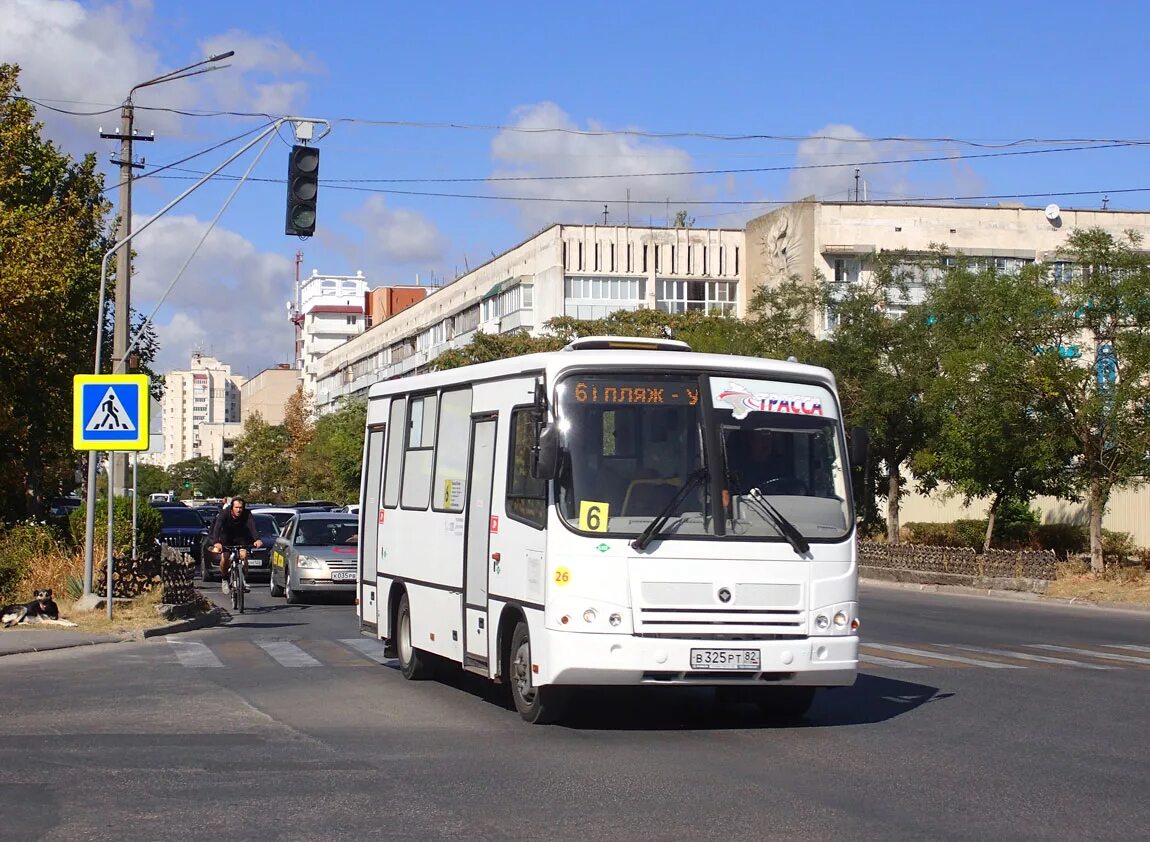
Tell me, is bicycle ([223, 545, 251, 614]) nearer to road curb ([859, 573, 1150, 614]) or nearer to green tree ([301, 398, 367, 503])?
road curb ([859, 573, 1150, 614])

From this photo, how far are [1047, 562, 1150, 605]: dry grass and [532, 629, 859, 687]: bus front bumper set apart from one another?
63.2 ft

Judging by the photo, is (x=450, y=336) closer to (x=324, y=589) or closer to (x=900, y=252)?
(x=900, y=252)

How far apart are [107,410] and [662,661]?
11.7 metres

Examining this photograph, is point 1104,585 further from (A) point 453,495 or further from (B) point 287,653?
(A) point 453,495

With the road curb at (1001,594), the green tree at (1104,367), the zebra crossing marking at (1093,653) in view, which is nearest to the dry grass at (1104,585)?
the road curb at (1001,594)

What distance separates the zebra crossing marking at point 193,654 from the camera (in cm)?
1627

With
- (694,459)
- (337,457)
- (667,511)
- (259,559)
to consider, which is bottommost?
(259,559)

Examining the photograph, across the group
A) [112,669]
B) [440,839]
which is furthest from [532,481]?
[112,669]

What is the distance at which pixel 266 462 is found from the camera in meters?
118

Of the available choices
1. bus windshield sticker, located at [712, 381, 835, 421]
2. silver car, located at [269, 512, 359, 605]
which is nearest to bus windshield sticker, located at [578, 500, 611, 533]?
bus windshield sticker, located at [712, 381, 835, 421]

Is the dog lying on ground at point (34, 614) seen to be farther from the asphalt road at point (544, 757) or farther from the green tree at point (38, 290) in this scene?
the green tree at point (38, 290)

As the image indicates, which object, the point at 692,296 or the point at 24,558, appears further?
the point at 692,296

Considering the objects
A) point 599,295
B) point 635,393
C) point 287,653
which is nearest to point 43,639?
point 287,653

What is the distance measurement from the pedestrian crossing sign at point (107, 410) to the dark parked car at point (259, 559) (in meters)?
12.6
